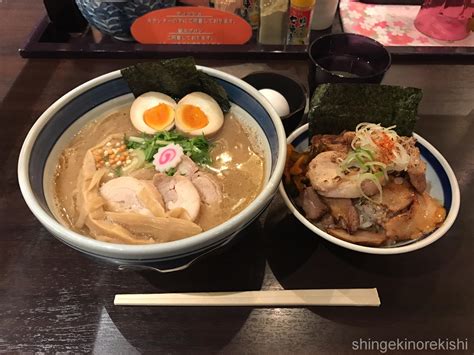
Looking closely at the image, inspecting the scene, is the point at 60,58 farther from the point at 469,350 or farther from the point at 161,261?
the point at 469,350

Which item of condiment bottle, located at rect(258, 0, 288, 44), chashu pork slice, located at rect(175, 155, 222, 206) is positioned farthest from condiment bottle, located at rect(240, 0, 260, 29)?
chashu pork slice, located at rect(175, 155, 222, 206)

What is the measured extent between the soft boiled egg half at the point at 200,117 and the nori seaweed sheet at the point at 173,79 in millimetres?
32

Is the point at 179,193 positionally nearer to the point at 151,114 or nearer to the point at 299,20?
the point at 151,114

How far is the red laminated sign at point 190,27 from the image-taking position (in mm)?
1870

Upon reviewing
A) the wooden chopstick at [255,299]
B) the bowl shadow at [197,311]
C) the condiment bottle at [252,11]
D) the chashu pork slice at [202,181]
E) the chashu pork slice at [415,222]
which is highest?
the condiment bottle at [252,11]

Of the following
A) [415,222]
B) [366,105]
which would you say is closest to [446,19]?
[366,105]

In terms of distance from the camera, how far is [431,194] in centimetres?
137

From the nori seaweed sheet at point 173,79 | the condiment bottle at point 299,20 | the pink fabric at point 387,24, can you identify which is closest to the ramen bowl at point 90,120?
the nori seaweed sheet at point 173,79

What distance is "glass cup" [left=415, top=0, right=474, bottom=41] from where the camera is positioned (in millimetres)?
2293

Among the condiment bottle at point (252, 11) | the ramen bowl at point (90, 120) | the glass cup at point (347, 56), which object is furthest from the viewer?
the condiment bottle at point (252, 11)

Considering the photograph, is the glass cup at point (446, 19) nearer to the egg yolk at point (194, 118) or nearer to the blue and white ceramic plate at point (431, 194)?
the blue and white ceramic plate at point (431, 194)

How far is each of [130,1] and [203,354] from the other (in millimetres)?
1715

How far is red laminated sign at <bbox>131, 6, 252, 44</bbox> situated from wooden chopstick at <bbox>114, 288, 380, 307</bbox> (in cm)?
130

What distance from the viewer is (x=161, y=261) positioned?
0.95 meters
